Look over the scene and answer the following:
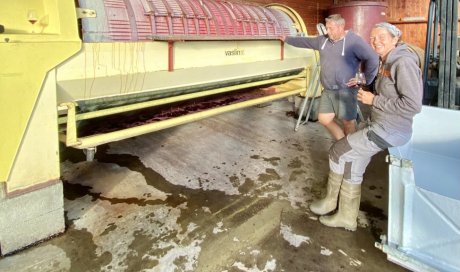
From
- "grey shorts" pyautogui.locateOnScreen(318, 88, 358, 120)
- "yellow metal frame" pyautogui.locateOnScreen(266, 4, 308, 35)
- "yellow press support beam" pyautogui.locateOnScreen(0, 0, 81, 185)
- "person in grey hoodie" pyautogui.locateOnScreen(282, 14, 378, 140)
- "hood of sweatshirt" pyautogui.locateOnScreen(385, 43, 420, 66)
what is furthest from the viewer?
"yellow metal frame" pyautogui.locateOnScreen(266, 4, 308, 35)

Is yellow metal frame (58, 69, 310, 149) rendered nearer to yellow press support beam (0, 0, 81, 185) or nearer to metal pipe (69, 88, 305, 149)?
metal pipe (69, 88, 305, 149)

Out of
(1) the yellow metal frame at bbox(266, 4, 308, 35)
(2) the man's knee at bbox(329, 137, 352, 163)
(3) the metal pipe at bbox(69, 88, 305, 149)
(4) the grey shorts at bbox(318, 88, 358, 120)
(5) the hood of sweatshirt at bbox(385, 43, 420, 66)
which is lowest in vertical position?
(2) the man's knee at bbox(329, 137, 352, 163)

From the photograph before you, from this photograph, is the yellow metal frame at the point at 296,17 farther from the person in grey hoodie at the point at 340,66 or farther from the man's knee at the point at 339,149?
the man's knee at the point at 339,149

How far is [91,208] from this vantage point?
2412mm

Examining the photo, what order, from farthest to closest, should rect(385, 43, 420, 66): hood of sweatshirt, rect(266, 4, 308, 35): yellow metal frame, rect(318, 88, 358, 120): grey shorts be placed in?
1. rect(266, 4, 308, 35): yellow metal frame
2. rect(318, 88, 358, 120): grey shorts
3. rect(385, 43, 420, 66): hood of sweatshirt

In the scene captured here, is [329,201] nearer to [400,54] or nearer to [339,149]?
[339,149]

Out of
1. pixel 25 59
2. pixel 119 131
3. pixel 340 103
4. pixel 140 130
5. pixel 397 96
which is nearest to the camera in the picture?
pixel 25 59

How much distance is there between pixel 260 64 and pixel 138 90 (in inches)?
60.4

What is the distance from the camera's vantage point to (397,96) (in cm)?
187

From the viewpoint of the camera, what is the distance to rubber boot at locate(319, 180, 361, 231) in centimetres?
215

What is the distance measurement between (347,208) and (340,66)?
52.0 inches

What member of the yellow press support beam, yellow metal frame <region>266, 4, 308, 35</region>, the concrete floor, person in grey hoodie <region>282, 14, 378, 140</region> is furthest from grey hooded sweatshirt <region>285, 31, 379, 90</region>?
the yellow press support beam

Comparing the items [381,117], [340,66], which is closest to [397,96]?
[381,117]

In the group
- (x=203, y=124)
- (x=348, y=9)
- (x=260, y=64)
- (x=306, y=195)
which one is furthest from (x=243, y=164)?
(x=348, y=9)
